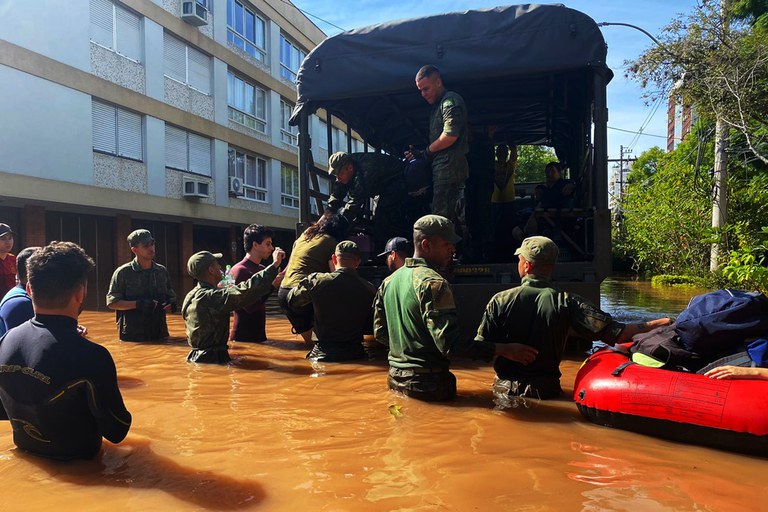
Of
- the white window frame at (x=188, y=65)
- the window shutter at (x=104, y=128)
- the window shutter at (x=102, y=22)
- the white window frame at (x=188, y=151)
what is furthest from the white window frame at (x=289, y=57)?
the window shutter at (x=104, y=128)

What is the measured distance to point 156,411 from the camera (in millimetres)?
3973

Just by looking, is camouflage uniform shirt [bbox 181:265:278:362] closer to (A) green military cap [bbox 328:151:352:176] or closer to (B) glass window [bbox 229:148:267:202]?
(A) green military cap [bbox 328:151:352:176]

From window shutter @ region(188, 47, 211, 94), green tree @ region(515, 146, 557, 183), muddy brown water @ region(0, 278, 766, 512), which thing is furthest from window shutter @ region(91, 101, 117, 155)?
green tree @ region(515, 146, 557, 183)

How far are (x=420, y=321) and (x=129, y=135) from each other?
1430 centimetres

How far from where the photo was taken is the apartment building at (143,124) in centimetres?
1273

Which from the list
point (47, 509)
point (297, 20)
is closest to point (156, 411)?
point (47, 509)

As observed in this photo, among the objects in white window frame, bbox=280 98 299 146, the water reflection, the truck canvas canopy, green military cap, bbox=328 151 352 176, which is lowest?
the water reflection

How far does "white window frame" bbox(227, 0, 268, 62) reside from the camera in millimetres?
20406

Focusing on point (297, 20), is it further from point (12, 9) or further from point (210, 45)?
point (12, 9)

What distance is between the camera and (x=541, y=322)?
12.8ft

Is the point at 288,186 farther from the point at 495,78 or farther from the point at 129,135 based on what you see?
the point at 495,78

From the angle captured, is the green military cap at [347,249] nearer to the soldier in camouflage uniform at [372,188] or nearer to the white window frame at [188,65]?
the soldier in camouflage uniform at [372,188]

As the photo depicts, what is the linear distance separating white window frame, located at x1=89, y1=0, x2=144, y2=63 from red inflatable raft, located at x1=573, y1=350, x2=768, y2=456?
49.4 ft

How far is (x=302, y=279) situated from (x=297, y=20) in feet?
73.9
